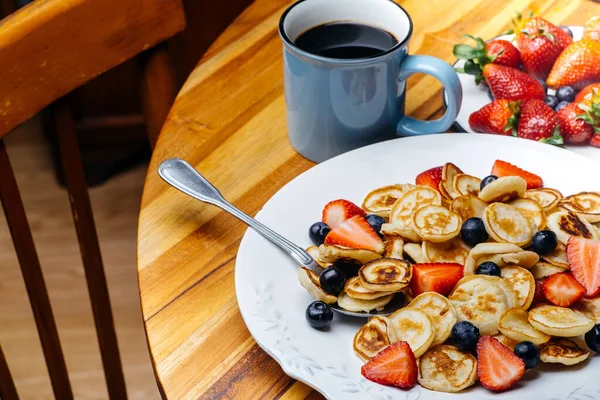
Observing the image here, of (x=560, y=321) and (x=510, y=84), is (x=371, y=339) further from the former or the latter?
(x=510, y=84)

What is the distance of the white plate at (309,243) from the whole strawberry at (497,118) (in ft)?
0.21

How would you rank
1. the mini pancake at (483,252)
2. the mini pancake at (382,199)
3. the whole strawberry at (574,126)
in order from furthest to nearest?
the whole strawberry at (574,126)
the mini pancake at (382,199)
the mini pancake at (483,252)

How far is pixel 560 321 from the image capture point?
2.60 feet

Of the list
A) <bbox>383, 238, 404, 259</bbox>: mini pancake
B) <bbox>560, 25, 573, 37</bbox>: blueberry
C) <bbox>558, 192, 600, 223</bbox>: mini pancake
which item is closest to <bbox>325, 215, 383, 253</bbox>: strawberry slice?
<bbox>383, 238, 404, 259</bbox>: mini pancake

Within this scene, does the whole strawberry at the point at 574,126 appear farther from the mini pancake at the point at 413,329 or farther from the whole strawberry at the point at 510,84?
the mini pancake at the point at 413,329

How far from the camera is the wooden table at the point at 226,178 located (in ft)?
2.78

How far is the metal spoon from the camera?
91 centimetres

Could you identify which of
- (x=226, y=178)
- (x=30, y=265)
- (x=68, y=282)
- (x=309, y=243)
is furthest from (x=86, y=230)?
(x=68, y=282)

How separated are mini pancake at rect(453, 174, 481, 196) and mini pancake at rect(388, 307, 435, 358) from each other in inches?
8.3

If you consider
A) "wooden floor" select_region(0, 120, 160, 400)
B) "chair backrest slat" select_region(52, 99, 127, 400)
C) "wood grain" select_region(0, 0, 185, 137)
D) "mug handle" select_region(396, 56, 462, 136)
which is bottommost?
"wooden floor" select_region(0, 120, 160, 400)

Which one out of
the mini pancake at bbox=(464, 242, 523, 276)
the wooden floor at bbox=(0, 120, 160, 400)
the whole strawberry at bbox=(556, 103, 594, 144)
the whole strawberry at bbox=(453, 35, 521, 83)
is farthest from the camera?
the wooden floor at bbox=(0, 120, 160, 400)

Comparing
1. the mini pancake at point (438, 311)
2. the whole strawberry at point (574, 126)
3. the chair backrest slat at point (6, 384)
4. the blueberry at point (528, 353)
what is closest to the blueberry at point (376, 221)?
the mini pancake at point (438, 311)

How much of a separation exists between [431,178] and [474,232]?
130mm

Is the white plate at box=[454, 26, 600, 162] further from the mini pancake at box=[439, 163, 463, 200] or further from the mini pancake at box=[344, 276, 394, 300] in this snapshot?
the mini pancake at box=[344, 276, 394, 300]
